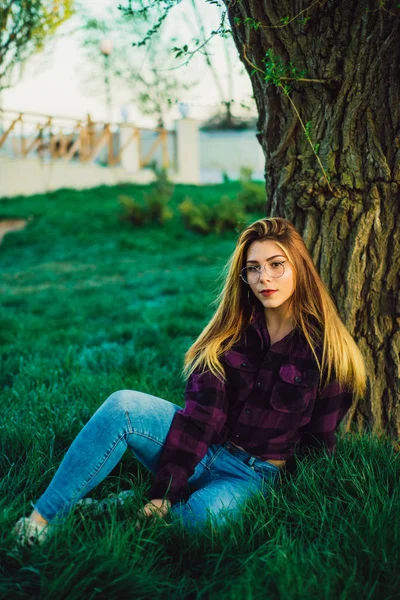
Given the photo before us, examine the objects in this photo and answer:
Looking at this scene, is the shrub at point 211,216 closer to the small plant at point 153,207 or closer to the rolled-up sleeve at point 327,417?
the small plant at point 153,207

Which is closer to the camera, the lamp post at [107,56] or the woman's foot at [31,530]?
the woman's foot at [31,530]

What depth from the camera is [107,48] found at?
1669 cm

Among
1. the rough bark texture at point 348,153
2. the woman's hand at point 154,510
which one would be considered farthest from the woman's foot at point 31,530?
the rough bark texture at point 348,153

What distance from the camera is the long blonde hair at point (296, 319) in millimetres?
2371

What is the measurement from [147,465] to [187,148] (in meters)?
18.0

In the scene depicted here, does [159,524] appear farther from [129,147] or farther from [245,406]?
[129,147]

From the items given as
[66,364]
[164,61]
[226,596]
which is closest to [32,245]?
[66,364]

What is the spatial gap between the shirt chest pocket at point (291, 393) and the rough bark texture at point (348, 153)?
1.84ft

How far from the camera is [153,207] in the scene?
10734mm

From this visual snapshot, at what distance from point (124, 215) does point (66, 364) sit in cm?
705

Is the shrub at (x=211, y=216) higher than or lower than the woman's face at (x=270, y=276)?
higher

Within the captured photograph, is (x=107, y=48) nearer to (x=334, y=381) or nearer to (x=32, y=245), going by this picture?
(x=32, y=245)

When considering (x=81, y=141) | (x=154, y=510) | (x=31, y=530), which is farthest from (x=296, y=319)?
(x=81, y=141)

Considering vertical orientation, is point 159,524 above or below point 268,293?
below
